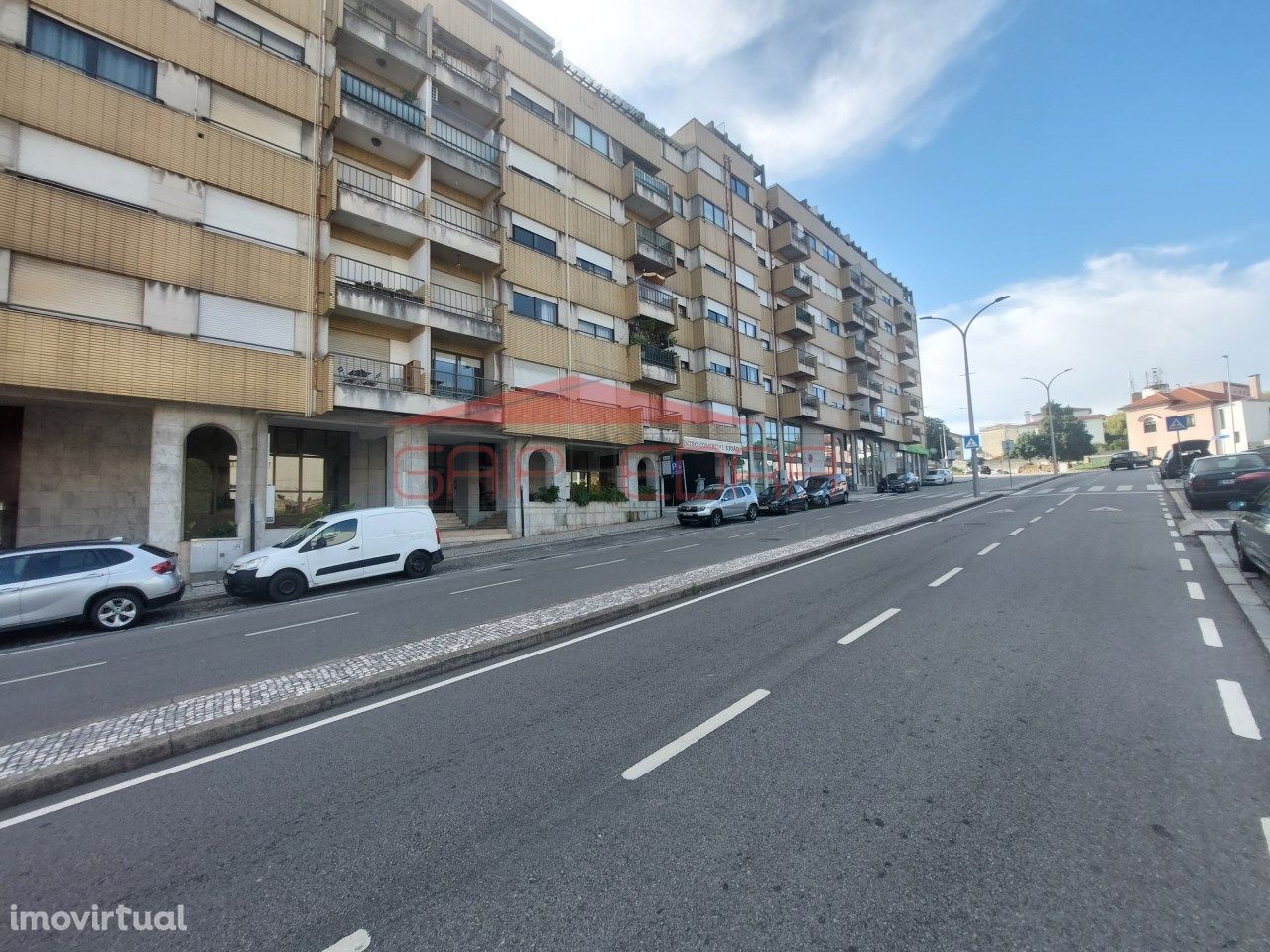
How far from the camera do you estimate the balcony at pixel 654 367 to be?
27375 mm

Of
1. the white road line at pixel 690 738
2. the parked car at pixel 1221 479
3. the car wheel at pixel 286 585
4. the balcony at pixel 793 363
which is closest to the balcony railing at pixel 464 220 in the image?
the car wheel at pixel 286 585

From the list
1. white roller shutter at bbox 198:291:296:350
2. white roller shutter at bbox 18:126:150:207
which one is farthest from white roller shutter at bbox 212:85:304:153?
white roller shutter at bbox 198:291:296:350

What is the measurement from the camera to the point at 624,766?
3525 millimetres

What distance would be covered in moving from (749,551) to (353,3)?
23701 millimetres

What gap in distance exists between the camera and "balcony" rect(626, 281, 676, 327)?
91.9 ft

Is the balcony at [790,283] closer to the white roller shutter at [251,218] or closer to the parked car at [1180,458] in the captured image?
the parked car at [1180,458]

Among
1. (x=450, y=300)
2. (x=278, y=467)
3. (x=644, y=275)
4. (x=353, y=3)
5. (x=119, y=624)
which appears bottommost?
(x=119, y=624)

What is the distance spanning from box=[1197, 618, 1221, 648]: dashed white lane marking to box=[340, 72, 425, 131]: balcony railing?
78.3ft

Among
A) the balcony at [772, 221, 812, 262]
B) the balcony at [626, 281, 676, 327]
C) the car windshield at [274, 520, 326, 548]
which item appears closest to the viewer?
the car windshield at [274, 520, 326, 548]

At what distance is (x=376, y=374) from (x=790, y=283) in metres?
30.8

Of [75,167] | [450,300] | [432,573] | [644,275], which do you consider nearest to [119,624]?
[432,573]

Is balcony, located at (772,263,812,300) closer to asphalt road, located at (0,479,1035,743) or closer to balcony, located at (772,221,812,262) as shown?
balcony, located at (772,221,812,262)

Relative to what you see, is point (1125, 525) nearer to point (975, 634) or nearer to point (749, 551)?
point (749, 551)

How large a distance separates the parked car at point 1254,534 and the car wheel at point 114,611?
17271 millimetres
